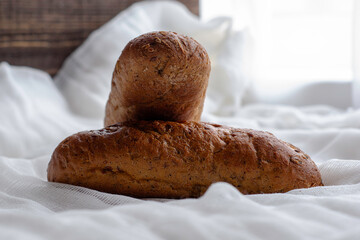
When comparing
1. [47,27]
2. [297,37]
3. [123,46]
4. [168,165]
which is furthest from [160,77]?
[297,37]

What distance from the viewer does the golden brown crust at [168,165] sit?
2.89 ft

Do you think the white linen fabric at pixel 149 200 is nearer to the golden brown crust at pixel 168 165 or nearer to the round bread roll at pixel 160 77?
the golden brown crust at pixel 168 165

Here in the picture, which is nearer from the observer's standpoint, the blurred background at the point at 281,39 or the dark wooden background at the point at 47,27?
the dark wooden background at the point at 47,27

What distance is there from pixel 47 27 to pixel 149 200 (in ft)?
4.87

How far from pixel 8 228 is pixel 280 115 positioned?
1537 mm

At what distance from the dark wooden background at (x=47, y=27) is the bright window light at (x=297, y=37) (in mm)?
840

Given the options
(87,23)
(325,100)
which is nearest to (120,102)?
(87,23)

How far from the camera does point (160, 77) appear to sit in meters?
0.94

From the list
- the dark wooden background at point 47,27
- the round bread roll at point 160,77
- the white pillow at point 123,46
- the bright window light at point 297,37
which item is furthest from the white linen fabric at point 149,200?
the bright window light at point 297,37

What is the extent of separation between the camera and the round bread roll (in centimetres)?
92

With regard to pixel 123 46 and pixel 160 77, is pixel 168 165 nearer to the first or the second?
pixel 160 77

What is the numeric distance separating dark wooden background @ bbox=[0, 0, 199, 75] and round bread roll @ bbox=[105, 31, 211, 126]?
1084 mm

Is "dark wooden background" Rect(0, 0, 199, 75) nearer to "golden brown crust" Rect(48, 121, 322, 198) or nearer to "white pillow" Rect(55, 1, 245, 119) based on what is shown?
"white pillow" Rect(55, 1, 245, 119)

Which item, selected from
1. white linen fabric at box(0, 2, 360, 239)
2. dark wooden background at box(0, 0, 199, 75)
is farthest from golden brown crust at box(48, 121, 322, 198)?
dark wooden background at box(0, 0, 199, 75)
